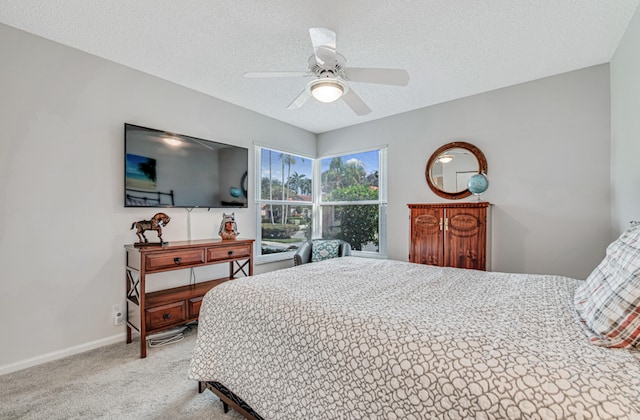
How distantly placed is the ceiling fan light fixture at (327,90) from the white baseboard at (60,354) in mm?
2858

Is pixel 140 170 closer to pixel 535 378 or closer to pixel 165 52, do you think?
pixel 165 52

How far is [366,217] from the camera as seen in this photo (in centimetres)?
438

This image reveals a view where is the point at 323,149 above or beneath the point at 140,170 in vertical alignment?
above

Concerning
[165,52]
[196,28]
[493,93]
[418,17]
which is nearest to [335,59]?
[418,17]

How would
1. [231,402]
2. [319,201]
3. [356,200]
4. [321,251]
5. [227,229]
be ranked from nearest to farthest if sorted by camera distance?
[231,402]
[227,229]
[321,251]
[356,200]
[319,201]

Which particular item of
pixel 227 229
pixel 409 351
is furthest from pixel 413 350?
pixel 227 229

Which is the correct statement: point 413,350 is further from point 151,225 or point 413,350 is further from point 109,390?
point 151,225

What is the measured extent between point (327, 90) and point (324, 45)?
30 centimetres

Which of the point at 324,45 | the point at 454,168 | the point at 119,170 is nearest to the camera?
the point at 324,45

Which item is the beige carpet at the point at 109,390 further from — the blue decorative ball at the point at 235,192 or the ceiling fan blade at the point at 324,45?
the ceiling fan blade at the point at 324,45

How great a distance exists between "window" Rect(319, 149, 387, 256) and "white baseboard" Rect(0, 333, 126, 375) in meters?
3.11

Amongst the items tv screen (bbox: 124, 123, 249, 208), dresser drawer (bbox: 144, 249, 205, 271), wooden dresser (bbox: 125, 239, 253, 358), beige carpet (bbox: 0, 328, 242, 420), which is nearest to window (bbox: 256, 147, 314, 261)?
tv screen (bbox: 124, 123, 249, 208)

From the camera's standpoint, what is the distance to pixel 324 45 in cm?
185

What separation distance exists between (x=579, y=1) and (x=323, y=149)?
11.2ft
